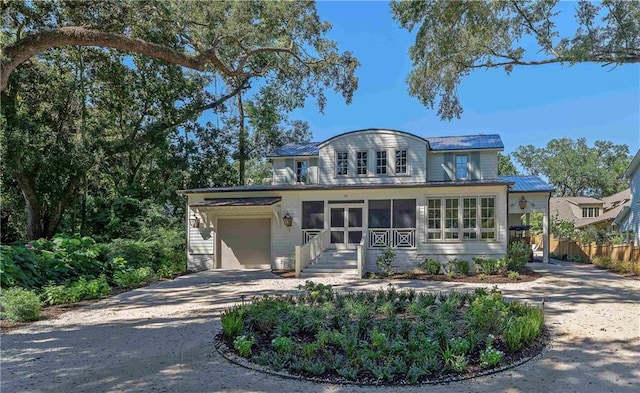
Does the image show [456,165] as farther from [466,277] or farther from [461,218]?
[466,277]

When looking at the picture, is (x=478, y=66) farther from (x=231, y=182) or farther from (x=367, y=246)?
(x=231, y=182)

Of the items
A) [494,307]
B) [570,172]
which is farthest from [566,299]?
[570,172]

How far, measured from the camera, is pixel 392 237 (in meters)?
15.5

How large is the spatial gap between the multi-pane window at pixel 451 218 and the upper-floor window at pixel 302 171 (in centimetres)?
653

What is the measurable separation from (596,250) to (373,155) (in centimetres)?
1246

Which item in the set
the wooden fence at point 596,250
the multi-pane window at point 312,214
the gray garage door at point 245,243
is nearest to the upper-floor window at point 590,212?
the wooden fence at point 596,250

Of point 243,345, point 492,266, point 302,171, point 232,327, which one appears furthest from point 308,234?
point 243,345

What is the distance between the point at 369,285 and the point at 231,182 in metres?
16.9

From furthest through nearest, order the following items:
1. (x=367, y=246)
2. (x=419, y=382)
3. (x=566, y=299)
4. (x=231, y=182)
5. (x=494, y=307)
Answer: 1. (x=231, y=182)
2. (x=367, y=246)
3. (x=566, y=299)
4. (x=494, y=307)
5. (x=419, y=382)

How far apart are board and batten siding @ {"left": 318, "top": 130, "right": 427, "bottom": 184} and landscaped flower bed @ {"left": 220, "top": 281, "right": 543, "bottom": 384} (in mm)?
10103

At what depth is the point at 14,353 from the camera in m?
5.66

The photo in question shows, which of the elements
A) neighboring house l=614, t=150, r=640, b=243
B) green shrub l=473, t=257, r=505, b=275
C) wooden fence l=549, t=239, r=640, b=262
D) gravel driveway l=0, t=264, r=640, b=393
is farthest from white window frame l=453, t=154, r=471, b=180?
neighboring house l=614, t=150, r=640, b=243

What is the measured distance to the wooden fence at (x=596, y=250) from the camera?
1577 cm

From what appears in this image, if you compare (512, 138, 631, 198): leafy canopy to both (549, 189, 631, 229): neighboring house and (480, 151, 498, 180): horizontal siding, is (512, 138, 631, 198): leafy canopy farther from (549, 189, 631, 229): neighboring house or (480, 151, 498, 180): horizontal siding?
(480, 151, 498, 180): horizontal siding
